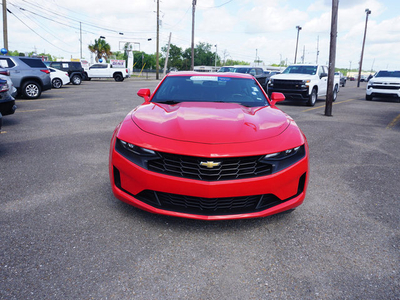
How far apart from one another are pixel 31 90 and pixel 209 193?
13522 millimetres

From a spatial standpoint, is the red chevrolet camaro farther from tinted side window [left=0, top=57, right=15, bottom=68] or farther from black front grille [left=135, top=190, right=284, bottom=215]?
tinted side window [left=0, top=57, right=15, bottom=68]

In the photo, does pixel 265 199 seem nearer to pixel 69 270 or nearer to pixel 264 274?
pixel 264 274

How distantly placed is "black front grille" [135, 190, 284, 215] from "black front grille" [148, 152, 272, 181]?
0.20m

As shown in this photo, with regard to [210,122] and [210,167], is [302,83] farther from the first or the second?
[210,167]

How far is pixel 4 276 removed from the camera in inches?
89.7

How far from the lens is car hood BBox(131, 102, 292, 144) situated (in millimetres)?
2857

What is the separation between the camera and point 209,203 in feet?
8.98

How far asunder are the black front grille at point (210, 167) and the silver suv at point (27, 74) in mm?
12784

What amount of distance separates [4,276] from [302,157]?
257 cm

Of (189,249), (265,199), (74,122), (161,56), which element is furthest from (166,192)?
(161,56)

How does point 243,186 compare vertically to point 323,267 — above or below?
above

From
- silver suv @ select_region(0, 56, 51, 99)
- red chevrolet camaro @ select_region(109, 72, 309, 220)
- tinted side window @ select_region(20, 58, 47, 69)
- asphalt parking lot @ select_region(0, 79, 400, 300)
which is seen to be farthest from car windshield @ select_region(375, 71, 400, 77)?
red chevrolet camaro @ select_region(109, 72, 309, 220)

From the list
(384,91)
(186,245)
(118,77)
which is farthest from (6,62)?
(118,77)

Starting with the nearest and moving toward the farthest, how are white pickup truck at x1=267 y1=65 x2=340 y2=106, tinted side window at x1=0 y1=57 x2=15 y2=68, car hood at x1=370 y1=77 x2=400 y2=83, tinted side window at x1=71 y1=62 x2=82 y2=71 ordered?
tinted side window at x1=0 y1=57 x2=15 y2=68, white pickup truck at x1=267 y1=65 x2=340 y2=106, car hood at x1=370 y1=77 x2=400 y2=83, tinted side window at x1=71 y1=62 x2=82 y2=71
